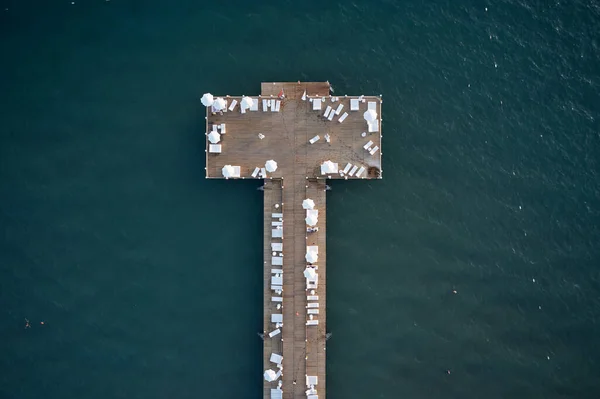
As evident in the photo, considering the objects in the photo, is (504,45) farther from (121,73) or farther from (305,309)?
(121,73)

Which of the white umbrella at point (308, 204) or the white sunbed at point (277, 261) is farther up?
the white umbrella at point (308, 204)

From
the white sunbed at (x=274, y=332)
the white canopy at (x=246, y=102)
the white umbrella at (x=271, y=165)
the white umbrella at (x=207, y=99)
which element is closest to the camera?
the white umbrella at (x=207, y=99)

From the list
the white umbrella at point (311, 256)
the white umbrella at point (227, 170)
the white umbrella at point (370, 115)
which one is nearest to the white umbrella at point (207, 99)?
the white umbrella at point (227, 170)

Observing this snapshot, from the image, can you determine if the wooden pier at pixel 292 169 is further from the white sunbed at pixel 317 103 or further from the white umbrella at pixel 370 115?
the white umbrella at pixel 370 115

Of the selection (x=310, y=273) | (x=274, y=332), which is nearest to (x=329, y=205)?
(x=310, y=273)

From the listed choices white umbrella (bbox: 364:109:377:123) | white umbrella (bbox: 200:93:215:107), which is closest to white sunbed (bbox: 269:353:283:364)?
white umbrella (bbox: 364:109:377:123)

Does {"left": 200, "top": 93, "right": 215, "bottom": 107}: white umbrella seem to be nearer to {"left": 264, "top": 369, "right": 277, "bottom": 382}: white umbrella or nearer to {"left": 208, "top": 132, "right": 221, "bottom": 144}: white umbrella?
{"left": 208, "top": 132, "right": 221, "bottom": 144}: white umbrella

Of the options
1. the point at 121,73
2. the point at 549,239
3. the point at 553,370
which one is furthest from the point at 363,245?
the point at 121,73
